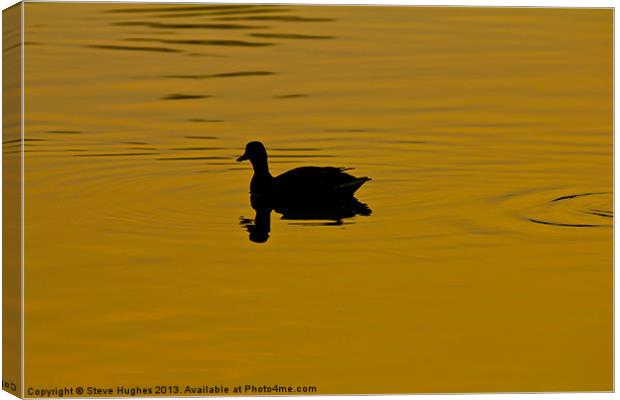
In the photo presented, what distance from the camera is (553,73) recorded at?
7.04m

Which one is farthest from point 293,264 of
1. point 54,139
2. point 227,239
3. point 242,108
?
point 54,139

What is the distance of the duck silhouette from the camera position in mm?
6793

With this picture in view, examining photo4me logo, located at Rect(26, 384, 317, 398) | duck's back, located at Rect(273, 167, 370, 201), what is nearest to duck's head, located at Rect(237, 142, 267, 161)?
duck's back, located at Rect(273, 167, 370, 201)

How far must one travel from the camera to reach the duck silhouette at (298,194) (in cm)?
679

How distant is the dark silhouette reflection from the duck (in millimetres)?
30

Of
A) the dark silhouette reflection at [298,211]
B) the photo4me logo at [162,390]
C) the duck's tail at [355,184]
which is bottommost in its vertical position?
the photo4me logo at [162,390]

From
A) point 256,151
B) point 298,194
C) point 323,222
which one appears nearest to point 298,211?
point 298,194

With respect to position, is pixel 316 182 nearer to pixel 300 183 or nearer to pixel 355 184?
pixel 300 183

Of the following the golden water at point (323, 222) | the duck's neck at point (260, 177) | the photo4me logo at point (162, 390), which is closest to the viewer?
the photo4me logo at point (162, 390)

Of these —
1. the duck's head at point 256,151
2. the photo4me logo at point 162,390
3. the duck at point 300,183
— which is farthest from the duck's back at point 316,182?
the photo4me logo at point 162,390

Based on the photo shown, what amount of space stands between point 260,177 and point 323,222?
0.50 meters

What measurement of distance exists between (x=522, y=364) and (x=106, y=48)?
7.81ft

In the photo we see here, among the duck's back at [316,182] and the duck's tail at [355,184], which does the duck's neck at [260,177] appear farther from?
the duck's tail at [355,184]

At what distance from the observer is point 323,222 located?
23.2 ft
